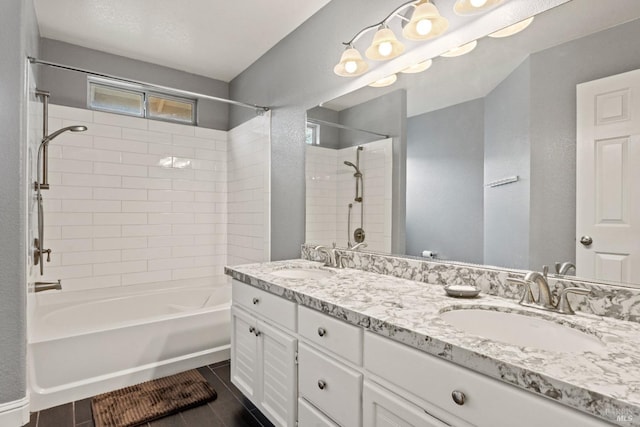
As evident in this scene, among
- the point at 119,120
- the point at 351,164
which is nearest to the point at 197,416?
the point at 351,164

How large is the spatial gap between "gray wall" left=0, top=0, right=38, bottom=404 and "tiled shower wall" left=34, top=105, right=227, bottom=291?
1.06 m

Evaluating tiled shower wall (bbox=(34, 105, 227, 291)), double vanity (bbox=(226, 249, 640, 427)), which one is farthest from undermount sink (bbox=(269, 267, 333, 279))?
tiled shower wall (bbox=(34, 105, 227, 291))

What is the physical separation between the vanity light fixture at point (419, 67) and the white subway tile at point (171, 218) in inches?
101

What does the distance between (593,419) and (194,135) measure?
361cm

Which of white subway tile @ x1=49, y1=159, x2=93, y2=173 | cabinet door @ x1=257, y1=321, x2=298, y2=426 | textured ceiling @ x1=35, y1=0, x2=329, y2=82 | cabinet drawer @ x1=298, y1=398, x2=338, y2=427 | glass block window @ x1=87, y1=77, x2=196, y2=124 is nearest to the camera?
cabinet drawer @ x1=298, y1=398, x2=338, y2=427

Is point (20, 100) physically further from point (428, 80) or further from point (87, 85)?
point (428, 80)

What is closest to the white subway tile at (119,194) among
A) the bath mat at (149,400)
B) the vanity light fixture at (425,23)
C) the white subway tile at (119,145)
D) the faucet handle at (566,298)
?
the white subway tile at (119,145)

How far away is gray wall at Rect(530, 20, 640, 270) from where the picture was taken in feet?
3.81

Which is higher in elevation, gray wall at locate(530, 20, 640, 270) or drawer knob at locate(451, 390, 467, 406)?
gray wall at locate(530, 20, 640, 270)

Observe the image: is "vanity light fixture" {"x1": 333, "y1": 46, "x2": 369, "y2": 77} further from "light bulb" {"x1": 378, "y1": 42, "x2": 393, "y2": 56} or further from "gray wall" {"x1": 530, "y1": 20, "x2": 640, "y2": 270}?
"gray wall" {"x1": 530, "y1": 20, "x2": 640, "y2": 270}

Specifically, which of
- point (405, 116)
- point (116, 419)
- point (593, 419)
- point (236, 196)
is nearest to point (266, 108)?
point (236, 196)

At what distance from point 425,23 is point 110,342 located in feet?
8.52

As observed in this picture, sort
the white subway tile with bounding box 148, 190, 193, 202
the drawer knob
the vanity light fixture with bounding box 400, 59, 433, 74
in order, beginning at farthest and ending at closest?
the white subway tile with bounding box 148, 190, 193, 202
the vanity light fixture with bounding box 400, 59, 433, 74
the drawer knob

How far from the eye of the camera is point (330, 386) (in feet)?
4.27
